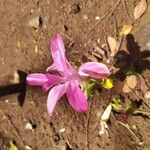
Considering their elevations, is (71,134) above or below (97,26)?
below

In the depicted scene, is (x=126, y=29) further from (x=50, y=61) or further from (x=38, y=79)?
(x=38, y=79)

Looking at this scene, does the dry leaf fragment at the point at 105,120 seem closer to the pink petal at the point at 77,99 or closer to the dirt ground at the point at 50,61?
the dirt ground at the point at 50,61

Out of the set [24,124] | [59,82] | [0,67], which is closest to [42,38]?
[0,67]

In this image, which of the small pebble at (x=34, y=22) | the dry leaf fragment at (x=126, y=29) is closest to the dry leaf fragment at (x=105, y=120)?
the dry leaf fragment at (x=126, y=29)

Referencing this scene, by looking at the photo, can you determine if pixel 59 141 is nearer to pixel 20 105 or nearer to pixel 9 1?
pixel 20 105

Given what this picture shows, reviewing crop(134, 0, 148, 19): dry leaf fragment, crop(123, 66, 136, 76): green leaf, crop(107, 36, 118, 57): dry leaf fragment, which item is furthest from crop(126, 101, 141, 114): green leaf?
crop(134, 0, 148, 19): dry leaf fragment

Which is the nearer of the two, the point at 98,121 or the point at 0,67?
the point at 98,121

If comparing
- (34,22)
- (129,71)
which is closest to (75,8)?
(34,22)

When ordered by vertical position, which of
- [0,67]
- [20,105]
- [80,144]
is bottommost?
[80,144]
